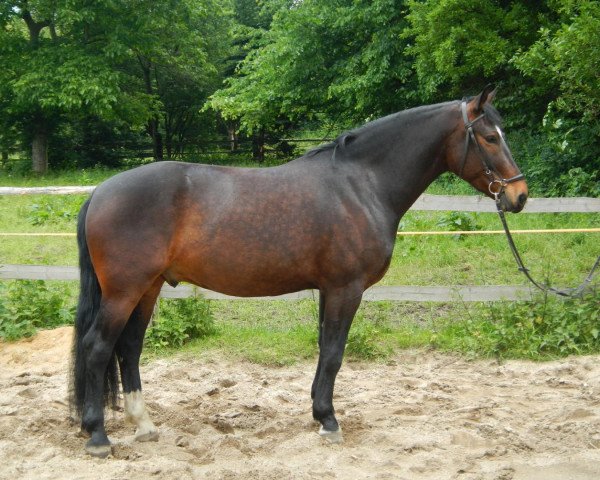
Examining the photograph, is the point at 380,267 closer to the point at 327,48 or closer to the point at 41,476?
the point at 41,476

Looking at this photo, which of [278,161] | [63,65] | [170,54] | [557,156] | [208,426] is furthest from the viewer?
[170,54]

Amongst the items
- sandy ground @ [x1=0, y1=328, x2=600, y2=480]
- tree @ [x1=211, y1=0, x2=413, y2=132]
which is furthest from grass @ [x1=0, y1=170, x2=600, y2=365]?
tree @ [x1=211, y1=0, x2=413, y2=132]

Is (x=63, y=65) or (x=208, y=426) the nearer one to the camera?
(x=208, y=426)

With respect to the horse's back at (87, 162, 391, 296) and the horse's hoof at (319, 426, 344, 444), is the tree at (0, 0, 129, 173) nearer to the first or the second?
the horse's back at (87, 162, 391, 296)

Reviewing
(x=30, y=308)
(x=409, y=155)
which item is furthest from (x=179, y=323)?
(x=409, y=155)

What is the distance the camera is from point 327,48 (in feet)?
50.9

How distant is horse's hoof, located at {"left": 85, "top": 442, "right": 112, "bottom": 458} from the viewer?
3.92 metres

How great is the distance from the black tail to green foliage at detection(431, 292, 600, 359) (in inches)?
126

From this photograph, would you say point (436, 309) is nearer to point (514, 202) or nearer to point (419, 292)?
point (419, 292)

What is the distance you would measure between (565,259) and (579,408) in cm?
401

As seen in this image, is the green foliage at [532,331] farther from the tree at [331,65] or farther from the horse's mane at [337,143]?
the tree at [331,65]

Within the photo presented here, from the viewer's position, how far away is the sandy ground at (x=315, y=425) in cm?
366

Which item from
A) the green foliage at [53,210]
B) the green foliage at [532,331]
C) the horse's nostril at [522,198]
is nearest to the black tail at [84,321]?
the horse's nostril at [522,198]

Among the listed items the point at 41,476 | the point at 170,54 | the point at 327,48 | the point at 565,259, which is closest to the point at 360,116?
the point at 327,48
